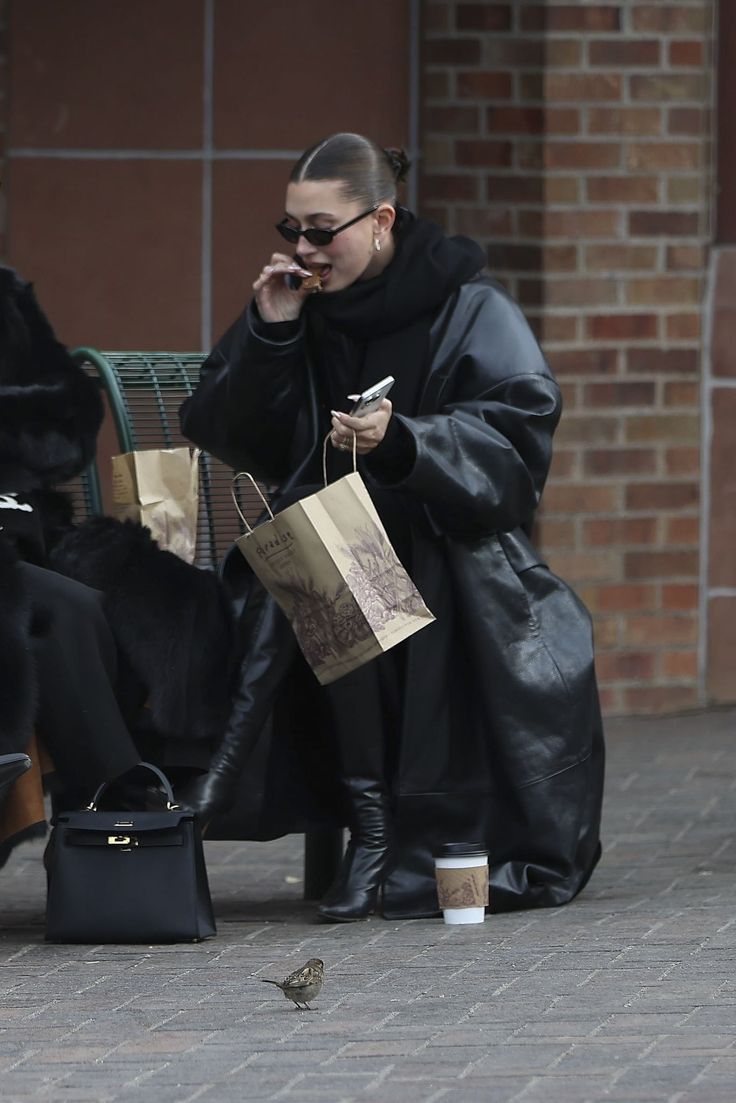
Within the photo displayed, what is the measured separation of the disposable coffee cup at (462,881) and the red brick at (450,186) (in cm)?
398

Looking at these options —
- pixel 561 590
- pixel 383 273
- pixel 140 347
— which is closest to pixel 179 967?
pixel 561 590

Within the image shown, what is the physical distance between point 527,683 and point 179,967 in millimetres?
1071

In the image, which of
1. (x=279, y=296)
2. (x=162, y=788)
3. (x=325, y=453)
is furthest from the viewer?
(x=279, y=296)

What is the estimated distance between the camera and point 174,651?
5336 mm

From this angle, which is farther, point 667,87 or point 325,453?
point 667,87

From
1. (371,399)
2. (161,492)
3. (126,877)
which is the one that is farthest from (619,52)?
(126,877)

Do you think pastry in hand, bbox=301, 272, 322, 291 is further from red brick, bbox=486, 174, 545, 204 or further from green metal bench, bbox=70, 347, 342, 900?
red brick, bbox=486, 174, 545, 204

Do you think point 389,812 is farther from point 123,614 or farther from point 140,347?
point 140,347

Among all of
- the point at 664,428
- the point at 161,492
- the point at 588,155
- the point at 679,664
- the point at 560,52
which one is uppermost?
the point at 560,52

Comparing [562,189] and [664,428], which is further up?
[562,189]

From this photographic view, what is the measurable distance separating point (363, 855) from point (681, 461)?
374 centimetres

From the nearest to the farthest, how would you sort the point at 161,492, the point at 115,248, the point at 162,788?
the point at 162,788 < the point at 161,492 < the point at 115,248

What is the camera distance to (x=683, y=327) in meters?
8.83

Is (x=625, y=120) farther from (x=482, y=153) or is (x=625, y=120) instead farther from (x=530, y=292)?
(x=530, y=292)
